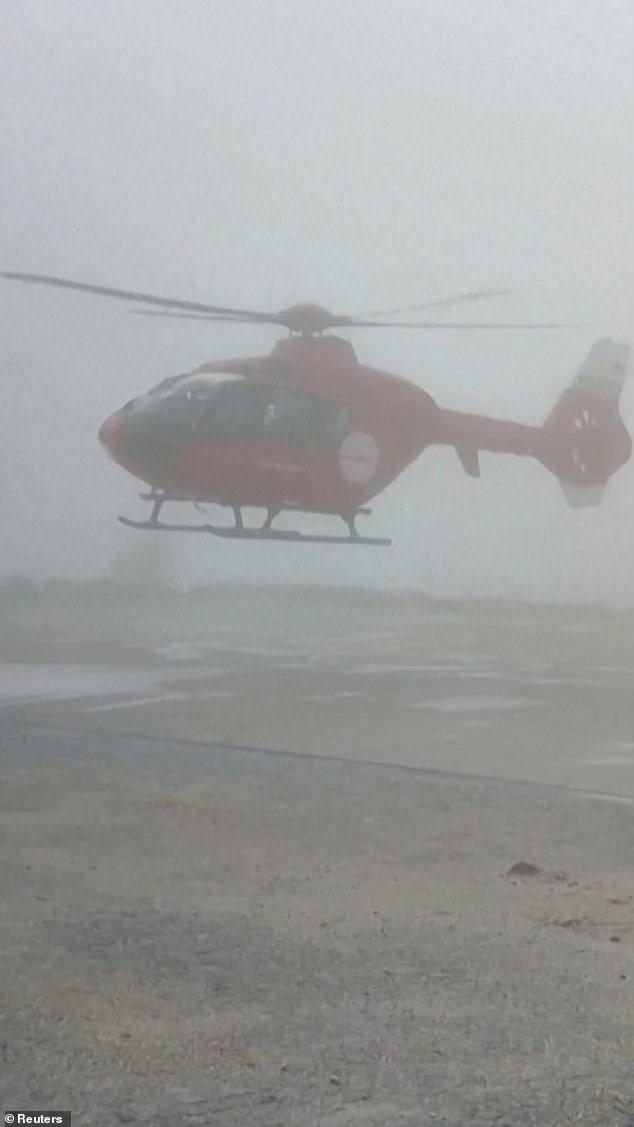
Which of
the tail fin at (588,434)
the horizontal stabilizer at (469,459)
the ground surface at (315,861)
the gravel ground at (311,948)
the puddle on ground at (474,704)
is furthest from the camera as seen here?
the puddle on ground at (474,704)

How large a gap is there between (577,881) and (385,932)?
122 cm

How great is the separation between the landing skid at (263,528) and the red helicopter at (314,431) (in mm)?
12

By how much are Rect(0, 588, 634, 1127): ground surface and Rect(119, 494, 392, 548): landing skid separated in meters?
0.38

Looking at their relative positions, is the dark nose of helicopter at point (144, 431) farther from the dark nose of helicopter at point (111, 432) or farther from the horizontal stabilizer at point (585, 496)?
the horizontal stabilizer at point (585, 496)

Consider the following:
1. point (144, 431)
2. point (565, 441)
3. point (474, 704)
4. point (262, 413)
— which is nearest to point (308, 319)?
point (262, 413)

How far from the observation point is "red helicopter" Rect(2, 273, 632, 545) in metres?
8.64

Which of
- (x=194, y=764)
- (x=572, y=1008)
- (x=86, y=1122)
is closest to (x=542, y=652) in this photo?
(x=194, y=764)

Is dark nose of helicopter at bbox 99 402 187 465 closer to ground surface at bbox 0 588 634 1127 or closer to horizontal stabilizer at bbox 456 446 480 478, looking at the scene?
ground surface at bbox 0 588 634 1127

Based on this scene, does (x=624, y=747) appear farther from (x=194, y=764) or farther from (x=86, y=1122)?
(x=86, y=1122)

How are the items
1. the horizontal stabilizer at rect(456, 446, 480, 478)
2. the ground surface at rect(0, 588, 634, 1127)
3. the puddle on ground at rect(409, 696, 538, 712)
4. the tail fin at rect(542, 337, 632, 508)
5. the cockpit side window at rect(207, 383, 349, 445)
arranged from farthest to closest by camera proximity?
the puddle on ground at rect(409, 696, 538, 712) < the horizontal stabilizer at rect(456, 446, 480, 478) < the cockpit side window at rect(207, 383, 349, 445) < the tail fin at rect(542, 337, 632, 508) < the ground surface at rect(0, 588, 634, 1127)

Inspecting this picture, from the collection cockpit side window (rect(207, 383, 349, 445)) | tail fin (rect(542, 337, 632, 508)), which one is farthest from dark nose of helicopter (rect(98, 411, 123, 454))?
tail fin (rect(542, 337, 632, 508))

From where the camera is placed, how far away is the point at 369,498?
349 inches

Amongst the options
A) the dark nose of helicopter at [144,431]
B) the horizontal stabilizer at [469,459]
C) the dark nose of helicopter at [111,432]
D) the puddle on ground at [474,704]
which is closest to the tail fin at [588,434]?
the horizontal stabilizer at [469,459]

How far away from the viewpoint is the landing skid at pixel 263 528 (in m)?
8.88
